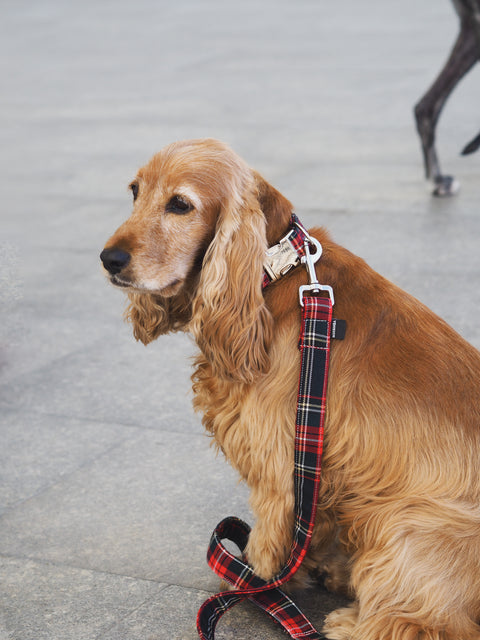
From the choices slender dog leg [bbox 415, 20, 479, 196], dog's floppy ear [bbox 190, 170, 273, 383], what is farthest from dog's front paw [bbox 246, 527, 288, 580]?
slender dog leg [bbox 415, 20, 479, 196]

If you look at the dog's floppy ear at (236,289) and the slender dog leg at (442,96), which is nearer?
the dog's floppy ear at (236,289)

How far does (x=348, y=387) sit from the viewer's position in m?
2.24

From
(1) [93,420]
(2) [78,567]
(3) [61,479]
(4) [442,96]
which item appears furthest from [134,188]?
(4) [442,96]

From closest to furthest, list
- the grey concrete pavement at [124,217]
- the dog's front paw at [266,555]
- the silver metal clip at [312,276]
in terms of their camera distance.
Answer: the silver metal clip at [312,276], the dog's front paw at [266,555], the grey concrete pavement at [124,217]

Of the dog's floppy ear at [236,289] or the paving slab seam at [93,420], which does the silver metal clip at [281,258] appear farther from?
the paving slab seam at [93,420]

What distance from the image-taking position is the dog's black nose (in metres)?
2.14

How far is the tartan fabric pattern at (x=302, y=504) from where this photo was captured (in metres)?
2.22

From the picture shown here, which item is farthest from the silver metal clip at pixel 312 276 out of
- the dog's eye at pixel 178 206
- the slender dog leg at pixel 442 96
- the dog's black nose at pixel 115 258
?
the slender dog leg at pixel 442 96

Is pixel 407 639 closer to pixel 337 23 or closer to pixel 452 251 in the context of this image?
pixel 452 251

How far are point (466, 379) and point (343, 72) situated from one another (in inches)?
370

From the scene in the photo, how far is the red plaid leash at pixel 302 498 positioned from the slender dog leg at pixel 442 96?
4532mm

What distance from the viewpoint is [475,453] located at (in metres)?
2.16

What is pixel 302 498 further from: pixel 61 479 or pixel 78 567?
pixel 61 479

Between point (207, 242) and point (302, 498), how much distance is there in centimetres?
77
